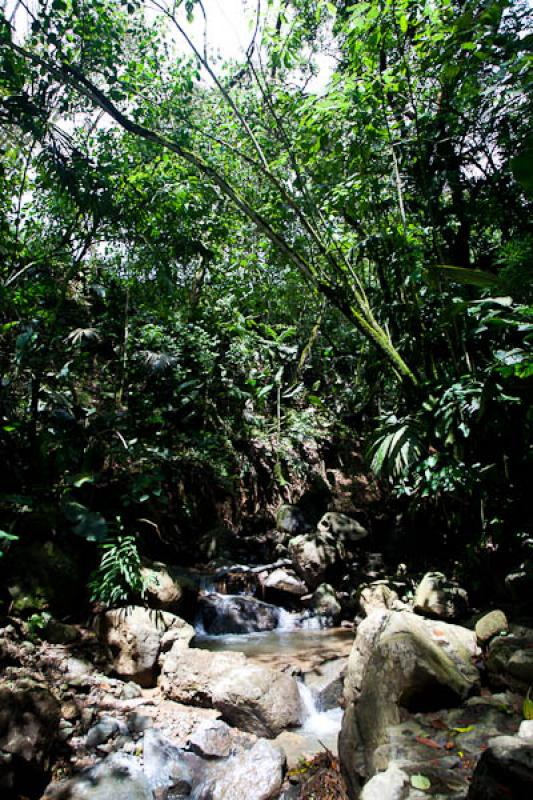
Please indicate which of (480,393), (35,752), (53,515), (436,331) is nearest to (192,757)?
(35,752)

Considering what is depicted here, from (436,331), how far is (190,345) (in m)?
4.94

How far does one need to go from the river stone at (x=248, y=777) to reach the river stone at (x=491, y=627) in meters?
1.80

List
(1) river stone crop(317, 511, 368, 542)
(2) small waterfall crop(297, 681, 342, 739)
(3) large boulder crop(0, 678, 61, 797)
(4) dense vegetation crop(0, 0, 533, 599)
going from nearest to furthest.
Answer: (3) large boulder crop(0, 678, 61, 797)
(2) small waterfall crop(297, 681, 342, 739)
(4) dense vegetation crop(0, 0, 533, 599)
(1) river stone crop(317, 511, 368, 542)

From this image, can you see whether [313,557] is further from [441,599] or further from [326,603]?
[441,599]

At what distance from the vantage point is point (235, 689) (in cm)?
427

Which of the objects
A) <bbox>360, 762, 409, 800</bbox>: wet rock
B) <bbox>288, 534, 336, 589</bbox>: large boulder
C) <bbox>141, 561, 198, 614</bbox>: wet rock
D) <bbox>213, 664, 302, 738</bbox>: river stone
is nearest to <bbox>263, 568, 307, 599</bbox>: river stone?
<bbox>288, 534, 336, 589</bbox>: large boulder

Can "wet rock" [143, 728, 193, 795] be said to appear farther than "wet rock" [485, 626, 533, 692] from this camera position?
Yes

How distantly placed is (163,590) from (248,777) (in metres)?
2.67

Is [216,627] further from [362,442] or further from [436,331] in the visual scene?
[362,442]

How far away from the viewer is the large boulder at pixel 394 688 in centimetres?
298

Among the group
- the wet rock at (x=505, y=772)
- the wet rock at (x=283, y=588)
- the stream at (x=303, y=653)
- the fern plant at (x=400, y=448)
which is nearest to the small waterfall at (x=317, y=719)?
the stream at (x=303, y=653)

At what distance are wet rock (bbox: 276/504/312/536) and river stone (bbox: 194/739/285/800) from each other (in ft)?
19.1

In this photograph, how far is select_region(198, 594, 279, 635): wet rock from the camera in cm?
666

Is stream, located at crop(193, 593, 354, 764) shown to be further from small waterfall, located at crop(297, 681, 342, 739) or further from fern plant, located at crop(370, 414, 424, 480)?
fern plant, located at crop(370, 414, 424, 480)
